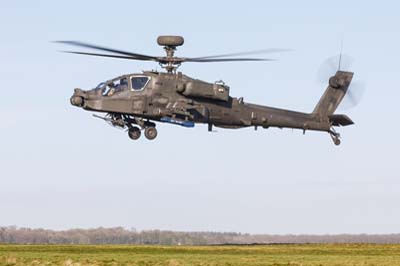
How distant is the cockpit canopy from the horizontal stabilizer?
13044 millimetres

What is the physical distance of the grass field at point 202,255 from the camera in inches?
1580

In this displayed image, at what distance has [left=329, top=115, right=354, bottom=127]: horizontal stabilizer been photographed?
58281 mm

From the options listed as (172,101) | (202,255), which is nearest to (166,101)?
(172,101)

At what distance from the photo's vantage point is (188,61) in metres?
52.6

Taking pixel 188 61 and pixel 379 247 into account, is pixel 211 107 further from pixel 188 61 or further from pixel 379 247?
pixel 379 247

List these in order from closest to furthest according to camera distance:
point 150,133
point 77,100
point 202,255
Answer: point 202,255, point 77,100, point 150,133

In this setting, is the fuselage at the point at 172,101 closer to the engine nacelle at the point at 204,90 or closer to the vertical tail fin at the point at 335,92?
the engine nacelle at the point at 204,90

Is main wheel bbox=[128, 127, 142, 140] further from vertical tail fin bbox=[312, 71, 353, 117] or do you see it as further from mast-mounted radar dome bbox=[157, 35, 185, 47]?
vertical tail fin bbox=[312, 71, 353, 117]

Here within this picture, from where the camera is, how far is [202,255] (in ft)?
148

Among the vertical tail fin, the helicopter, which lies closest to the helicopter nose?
the helicopter

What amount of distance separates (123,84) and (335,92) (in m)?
16.0

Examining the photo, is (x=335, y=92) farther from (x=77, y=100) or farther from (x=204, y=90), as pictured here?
(x=77, y=100)

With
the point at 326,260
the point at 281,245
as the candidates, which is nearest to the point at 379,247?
the point at 281,245

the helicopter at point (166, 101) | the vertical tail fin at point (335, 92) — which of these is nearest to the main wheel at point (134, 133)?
the helicopter at point (166, 101)
